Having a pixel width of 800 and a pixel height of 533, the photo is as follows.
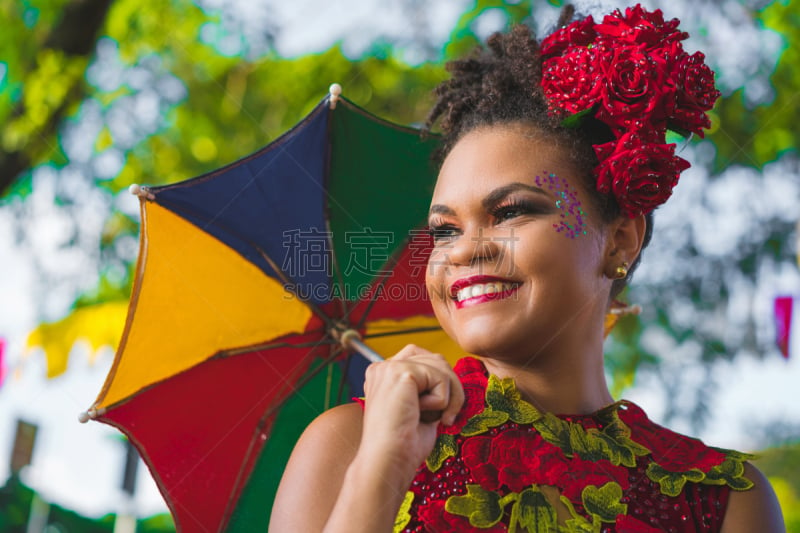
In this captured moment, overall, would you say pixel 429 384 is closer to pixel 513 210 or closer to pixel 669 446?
pixel 513 210

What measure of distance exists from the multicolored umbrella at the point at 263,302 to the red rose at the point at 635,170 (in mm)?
672

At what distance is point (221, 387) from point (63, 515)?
5.60m

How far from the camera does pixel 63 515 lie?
23.2 feet

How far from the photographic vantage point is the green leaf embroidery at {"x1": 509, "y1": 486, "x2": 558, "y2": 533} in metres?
1.66

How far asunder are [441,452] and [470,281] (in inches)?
14.9

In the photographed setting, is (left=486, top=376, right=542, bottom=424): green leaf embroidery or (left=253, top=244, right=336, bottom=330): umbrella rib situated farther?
(left=253, top=244, right=336, bottom=330): umbrella rib

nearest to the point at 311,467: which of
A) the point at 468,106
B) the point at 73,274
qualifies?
the point at 468,106

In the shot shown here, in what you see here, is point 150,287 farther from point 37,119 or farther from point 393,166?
point 37,119

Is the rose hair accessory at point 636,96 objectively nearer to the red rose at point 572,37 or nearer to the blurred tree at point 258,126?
the red rose at point 572,37

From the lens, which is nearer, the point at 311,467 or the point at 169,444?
the point at 311,467

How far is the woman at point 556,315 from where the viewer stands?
1711 mm

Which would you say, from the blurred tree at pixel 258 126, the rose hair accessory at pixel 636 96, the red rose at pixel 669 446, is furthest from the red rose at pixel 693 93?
the blurred tree at pixel 258 126

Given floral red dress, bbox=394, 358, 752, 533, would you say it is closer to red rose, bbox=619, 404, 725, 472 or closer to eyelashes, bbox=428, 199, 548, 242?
red rose, bbox=619, 404, 725, 472

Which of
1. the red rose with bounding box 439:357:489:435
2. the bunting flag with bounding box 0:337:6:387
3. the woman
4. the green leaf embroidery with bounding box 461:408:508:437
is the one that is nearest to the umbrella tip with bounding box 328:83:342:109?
the woman
